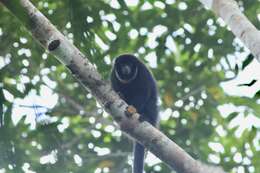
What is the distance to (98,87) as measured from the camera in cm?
356

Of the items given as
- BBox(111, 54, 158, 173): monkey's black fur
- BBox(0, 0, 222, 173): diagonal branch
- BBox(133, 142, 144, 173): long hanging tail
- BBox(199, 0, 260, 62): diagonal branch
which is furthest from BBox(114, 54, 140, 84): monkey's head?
BBox(199, 0, 260, 62): diagonal branch

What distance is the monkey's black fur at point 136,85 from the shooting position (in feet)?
17.5

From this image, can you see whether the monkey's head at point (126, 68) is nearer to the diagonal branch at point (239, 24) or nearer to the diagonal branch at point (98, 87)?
the diagonal branch at point (98, 87)

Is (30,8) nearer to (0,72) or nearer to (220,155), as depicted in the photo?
(0,72)

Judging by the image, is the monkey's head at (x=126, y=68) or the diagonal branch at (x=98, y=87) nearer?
the diagonal branch at (x=98, y=87)

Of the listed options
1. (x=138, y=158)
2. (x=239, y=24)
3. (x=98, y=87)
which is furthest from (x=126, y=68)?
(x=239, y=24)

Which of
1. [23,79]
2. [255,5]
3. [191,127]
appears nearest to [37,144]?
[23,79]

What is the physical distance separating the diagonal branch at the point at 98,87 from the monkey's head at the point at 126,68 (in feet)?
6.18

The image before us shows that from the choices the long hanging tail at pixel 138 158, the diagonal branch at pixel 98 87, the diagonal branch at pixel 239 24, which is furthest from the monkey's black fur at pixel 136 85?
the diagonal branch at pixel 239 24

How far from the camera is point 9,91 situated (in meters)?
5.07

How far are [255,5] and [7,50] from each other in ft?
8.01

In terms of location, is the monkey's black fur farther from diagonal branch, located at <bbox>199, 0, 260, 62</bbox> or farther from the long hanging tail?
diagonal branch, located at <bbox>199, 0, 260, 62</bbox>

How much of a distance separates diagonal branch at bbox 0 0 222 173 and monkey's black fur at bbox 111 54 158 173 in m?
1.61

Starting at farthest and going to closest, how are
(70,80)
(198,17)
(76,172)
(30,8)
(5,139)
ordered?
(70,80) → (198,17) → (76,172) → (5,139) → (30,8)
